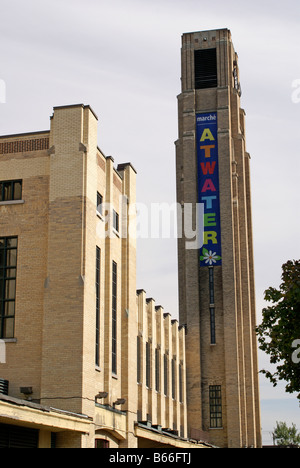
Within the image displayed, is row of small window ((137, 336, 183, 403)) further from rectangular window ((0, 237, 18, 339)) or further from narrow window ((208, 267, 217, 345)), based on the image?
rectangular window ((0, 237, 18, 339))

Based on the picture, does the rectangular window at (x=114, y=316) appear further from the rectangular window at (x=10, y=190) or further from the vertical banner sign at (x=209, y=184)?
the vertical banner sign at (x=209, y=184)

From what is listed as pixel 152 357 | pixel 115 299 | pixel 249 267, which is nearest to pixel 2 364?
pixel 115 299

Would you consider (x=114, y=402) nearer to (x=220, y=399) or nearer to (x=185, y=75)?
(x=220, y=399)

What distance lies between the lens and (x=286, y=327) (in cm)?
2309

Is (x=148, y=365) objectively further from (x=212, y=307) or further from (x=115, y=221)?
(x=212, y=307)

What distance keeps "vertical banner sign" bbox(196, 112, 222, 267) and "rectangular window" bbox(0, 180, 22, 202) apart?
3434 centimetres

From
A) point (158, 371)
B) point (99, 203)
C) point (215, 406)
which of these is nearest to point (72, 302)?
point (99, 203)

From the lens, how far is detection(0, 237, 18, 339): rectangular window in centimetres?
2736

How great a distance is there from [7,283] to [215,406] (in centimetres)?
3423

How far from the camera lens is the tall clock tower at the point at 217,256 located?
5806 cm

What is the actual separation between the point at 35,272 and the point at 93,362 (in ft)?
12.9

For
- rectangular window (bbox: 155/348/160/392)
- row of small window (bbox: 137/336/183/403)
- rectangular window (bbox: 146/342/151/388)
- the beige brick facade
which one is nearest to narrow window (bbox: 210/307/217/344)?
row of small window (bbox: 137/336/183/403)

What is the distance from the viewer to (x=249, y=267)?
66438mm

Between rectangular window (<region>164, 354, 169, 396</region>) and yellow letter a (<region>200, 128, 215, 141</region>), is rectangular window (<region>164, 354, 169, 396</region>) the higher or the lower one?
the lower one
